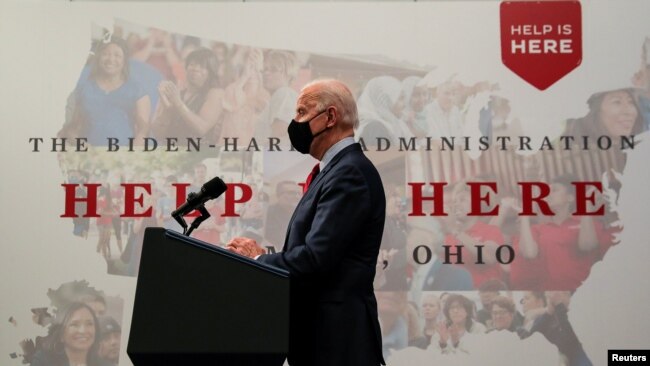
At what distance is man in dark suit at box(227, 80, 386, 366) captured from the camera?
2389 mm

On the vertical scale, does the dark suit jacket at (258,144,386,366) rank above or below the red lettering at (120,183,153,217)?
below

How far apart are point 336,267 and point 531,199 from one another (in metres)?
1.64

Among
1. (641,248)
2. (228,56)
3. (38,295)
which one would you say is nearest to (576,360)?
(641,248)

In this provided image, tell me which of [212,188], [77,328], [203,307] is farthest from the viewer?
[77,328]

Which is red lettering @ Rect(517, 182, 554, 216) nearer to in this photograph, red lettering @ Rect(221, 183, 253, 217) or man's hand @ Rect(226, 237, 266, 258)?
red lettering @ Rect(221, 183, 253, 217)

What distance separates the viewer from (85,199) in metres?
3.81

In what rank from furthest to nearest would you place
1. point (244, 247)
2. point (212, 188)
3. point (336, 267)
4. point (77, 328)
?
point (77, 328)
point (244, 247)
point (336, 267)
point (212, 188)

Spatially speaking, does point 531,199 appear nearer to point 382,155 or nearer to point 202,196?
point 382,155

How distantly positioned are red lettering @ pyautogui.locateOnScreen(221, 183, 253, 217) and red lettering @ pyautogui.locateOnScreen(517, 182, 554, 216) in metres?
1.27

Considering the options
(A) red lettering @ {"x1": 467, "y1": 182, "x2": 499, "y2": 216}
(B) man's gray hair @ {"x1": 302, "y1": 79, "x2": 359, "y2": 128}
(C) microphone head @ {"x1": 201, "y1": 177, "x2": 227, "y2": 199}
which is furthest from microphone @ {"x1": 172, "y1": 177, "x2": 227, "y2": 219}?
(A) red lettering @ {"x1": 467, "y1": 182, "x2": 499, "y2": 216}

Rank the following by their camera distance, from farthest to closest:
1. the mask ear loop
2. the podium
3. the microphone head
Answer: the mask ear loop → the microphone head → the podium

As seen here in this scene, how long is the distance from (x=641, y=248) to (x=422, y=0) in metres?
1.55

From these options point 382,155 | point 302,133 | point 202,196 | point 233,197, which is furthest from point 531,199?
point 202,196

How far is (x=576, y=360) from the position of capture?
12.1ft
